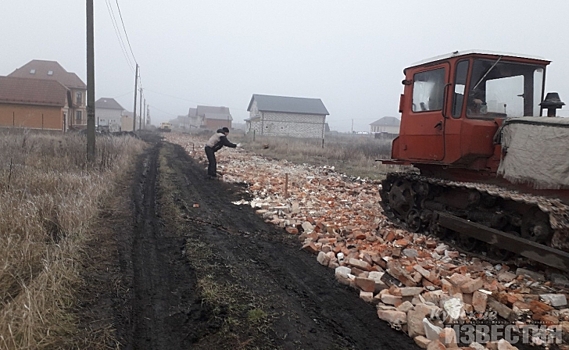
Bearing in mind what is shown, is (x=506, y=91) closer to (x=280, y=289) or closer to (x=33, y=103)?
(x=280, y=289)

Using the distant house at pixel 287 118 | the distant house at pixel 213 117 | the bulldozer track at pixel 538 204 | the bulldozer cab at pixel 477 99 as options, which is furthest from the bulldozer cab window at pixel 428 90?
the distant house at pixel 213 117

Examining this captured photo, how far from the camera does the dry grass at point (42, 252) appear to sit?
12.1ft

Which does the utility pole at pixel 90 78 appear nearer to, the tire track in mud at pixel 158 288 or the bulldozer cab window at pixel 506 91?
the tire track in mud at pixel 158 288

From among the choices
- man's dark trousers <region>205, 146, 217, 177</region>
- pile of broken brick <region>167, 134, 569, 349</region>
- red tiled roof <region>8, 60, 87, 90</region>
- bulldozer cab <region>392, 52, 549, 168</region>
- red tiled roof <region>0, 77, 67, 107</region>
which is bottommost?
pile of broken brick <region>167, 134, 569, 349</region>

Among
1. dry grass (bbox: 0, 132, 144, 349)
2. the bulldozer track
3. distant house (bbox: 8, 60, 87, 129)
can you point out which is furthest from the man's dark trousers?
distant house (bbox: 8, 60, 87, 129)

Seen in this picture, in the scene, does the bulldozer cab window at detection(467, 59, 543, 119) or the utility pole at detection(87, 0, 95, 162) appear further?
the utility pole at detection(87, 0, 95, 162)

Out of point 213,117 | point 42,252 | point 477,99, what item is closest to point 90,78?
point 42,252

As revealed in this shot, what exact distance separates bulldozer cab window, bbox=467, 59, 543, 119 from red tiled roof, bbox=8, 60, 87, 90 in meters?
64.3

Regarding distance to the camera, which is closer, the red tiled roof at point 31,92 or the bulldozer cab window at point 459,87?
the bulldozer cab window at point 459,87

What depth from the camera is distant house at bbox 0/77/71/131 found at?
41781 millimetres

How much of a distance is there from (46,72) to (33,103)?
26.8 metres

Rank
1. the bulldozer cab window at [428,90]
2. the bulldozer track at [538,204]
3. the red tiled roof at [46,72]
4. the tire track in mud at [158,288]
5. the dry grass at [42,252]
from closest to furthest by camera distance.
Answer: the dry grass at [42,252] → the tire track in mud at [158,288] → the bulldozer track at [538,204] → the bulldozer cab window at [428,90] → the red tiled roof at [46,72]

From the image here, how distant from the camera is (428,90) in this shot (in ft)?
24.4

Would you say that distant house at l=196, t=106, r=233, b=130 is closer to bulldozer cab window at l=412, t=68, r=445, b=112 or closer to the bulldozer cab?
bulldozer cab window at l=412, t=68, r=445, b=112
